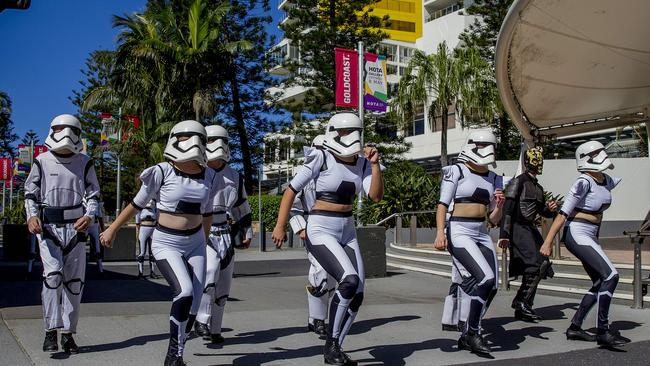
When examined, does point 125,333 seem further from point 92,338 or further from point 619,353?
point 619,353

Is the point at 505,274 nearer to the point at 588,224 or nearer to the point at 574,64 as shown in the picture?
the point at 588,224

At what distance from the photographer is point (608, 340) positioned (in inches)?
269

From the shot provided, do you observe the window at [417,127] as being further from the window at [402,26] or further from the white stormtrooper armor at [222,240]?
the white stormtrooper armor at [222,240]

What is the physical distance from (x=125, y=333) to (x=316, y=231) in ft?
8.83

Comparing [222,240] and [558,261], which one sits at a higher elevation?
[222,240]

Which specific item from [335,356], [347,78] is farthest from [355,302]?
[347,78]

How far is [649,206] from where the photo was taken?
26297 millimetres

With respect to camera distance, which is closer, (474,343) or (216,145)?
(474,343)

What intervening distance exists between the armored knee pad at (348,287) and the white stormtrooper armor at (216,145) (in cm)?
204

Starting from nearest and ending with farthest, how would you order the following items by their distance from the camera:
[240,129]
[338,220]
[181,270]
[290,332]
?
[181,270], [338,220], [290,332], [240,129]

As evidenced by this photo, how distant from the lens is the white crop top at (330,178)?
6055mm

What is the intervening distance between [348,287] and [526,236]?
3.84 metres

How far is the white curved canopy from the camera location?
1440 centimetres

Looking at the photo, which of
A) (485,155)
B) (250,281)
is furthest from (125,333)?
(250,281)
